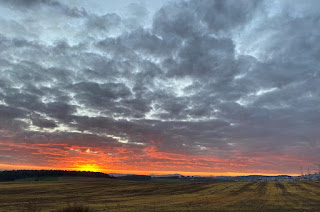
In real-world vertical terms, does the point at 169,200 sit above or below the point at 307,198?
below

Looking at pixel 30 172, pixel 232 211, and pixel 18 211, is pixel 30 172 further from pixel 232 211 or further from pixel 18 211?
pixel 232 211

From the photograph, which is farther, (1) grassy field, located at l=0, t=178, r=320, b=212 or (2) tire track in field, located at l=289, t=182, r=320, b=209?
(2) tire track in field, located at l=289, t=182, r=320, b=209

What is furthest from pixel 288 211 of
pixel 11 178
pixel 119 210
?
pixel 11 178

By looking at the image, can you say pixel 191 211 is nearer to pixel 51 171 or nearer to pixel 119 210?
pixel 119 210

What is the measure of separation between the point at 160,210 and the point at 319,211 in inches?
695

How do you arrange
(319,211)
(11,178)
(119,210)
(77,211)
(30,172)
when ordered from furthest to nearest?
(30,172) < (11,178) < (119,210) < (319,211) < (77,211)

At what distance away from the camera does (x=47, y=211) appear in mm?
27422

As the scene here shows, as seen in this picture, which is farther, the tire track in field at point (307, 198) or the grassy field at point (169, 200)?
the tire track in field at point (307, 198)

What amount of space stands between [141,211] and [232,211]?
1035cm

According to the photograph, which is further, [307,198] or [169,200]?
[307,198]

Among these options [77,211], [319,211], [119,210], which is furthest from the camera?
[119,210]

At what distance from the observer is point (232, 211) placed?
27391 mm

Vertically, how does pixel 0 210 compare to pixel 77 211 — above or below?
below

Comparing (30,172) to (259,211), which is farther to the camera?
(30,172)
